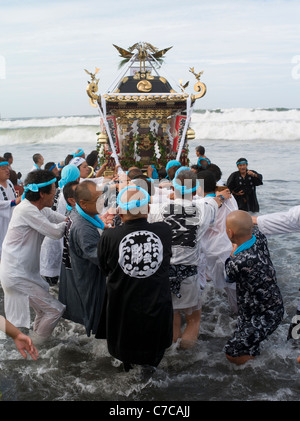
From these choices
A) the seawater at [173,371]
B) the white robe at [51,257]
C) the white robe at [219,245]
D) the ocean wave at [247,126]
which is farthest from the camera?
the ocean wave at [247,126]

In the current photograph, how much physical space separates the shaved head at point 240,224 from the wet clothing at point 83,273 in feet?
3.88

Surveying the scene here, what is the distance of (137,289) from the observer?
339 centimetres

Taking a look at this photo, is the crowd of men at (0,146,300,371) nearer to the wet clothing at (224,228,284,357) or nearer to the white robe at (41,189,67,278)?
the wet clothing at (224,228,284,357)

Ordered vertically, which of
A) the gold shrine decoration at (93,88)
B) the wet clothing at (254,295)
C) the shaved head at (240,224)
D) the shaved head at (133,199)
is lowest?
the wet clothing at (254,295)

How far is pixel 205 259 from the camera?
5172 mm

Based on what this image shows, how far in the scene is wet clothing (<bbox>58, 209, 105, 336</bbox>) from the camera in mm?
3818

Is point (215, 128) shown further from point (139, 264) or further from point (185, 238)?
point (139, 264)

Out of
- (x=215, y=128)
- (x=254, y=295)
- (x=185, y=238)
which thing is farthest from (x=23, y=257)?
(x=215, y=128)

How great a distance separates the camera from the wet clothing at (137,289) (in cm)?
333

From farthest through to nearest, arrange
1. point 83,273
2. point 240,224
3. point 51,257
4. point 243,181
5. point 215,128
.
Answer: point 215,128 < point 243,181 < point 51,257 < point 83,273 < point 240,224

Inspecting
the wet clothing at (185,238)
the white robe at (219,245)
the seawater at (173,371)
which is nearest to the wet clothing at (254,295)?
the seawater at (173,371)

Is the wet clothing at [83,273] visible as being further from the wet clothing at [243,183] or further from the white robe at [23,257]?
the wet clothing at [243,183]

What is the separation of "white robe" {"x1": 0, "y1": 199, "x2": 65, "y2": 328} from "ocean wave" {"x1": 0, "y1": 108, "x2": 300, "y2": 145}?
26344 mm

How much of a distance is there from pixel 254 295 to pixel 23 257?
85.3 inches
